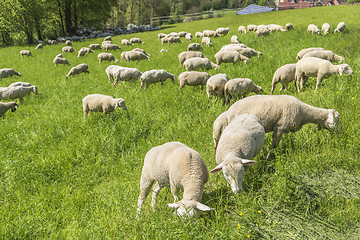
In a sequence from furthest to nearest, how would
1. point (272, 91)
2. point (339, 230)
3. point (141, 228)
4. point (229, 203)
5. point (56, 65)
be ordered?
point (56, 65) → point (272, 91) → point (229, 203) → point (141, 228) → point (339, 230)

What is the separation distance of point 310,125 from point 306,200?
2371mm

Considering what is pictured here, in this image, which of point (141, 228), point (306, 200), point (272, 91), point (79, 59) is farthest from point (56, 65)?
point (306, 200)

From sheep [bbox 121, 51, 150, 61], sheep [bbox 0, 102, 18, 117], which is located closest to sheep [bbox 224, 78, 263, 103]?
sheep [bbox 0, 102, 18, 117]

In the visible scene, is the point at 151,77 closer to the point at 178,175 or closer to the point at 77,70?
the point at 77,70

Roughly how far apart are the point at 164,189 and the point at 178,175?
932 millimetres

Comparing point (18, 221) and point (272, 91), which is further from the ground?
point (272, 91)

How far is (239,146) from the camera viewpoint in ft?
11.1

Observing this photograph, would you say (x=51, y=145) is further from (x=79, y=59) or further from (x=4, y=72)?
(x=79, y=59)

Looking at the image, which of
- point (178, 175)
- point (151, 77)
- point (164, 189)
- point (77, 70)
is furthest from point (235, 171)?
point (77, 70)

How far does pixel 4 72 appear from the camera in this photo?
13445 millimetres

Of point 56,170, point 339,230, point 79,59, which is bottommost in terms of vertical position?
point 56,170

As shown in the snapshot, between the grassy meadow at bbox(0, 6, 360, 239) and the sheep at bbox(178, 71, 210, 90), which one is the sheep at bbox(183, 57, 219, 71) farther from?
the sheep at bbox(178, 71, 210, 90)

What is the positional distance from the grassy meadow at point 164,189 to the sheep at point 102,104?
0.78ft

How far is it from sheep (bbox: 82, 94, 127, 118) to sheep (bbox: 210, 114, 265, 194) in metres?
4.40
